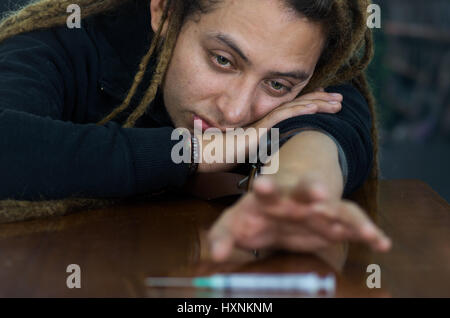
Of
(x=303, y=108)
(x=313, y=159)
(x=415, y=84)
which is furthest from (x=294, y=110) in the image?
(x=415, y=84)

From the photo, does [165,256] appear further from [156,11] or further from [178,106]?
[156,11]

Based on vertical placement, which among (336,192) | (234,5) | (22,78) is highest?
(234,5)

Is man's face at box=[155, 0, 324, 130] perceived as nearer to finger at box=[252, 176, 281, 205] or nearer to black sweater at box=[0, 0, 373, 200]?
black sweater at box=[0, 0, 373, 200]

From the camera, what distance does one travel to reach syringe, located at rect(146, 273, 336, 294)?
0.54 meters

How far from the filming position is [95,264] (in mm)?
605

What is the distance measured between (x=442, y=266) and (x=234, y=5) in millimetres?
536

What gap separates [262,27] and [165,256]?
45cm

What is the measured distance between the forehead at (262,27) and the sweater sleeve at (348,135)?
116 mm

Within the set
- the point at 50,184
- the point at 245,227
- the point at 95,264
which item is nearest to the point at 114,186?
the point at 50,184

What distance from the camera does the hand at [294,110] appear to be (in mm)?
905

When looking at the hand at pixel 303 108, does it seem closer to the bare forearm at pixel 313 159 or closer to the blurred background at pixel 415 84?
the bare forearm at pixel 313 159

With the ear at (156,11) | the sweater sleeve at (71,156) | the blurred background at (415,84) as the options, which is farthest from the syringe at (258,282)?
the blurred background at (415,84)
